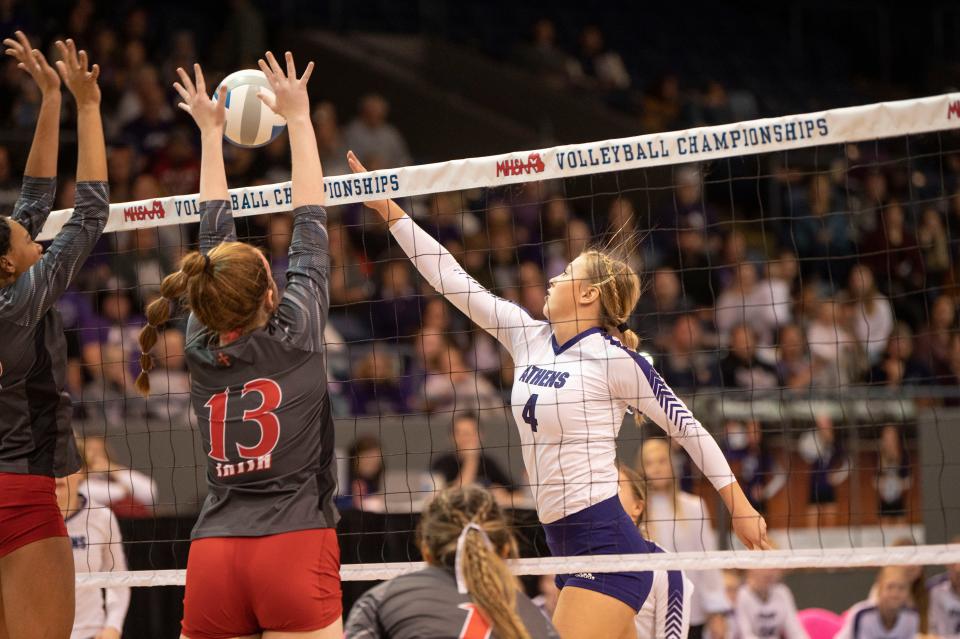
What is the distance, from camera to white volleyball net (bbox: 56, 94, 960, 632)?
16.5 ft

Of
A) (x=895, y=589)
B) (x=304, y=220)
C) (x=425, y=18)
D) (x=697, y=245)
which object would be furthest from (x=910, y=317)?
(x=304, y=220)

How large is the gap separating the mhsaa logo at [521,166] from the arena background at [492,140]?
0.69 meters

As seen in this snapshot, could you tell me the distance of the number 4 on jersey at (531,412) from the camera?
470 cm

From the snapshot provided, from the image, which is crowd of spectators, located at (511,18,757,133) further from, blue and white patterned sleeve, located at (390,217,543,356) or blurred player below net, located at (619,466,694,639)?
blurred player below net, located at (619,466,694,639)

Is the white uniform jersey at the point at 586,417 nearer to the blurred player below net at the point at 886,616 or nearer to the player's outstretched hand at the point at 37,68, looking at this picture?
the player's outstretched hand at the point at 37,68

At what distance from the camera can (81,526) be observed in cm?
656

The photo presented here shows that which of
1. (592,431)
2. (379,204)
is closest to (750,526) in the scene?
(592,431)

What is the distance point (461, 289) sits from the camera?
5008mm

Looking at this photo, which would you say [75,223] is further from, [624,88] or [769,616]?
[624,88]

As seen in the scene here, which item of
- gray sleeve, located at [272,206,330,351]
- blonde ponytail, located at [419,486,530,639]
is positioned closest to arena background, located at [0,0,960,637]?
gray sleeve, located at [272,206,330,351]

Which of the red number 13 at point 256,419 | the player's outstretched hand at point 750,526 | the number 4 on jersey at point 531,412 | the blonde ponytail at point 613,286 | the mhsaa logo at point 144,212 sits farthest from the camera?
the mhsaa logo at point 144,212

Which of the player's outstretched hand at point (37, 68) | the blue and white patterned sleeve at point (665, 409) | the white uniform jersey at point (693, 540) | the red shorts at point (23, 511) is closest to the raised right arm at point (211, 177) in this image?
the player's outstretched hand at point (37, 68)

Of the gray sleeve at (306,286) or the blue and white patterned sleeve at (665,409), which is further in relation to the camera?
the blue and white patterned sleeve at (665,409)

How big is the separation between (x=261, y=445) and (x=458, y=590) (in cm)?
72
